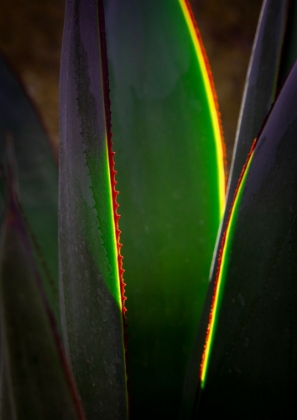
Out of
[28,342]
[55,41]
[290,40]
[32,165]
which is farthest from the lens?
[55,41]

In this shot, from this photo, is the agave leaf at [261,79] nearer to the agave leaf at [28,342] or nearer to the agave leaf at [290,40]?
the agave leaf at [290,40]

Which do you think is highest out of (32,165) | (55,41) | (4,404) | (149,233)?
(55,41)

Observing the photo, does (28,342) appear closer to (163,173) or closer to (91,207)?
(91,207)

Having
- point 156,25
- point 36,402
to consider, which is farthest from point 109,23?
point 36,402

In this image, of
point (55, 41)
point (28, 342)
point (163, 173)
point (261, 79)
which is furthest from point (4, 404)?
point (55, 41)

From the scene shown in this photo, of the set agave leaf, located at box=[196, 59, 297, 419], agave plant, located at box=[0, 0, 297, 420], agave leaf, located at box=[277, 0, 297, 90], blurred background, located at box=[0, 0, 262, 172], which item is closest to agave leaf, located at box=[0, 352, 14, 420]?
agave plant, located at box=[0, 0, 297, 420]

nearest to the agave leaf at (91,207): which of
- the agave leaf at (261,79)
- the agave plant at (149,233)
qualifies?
the agave plant at (149,233)
